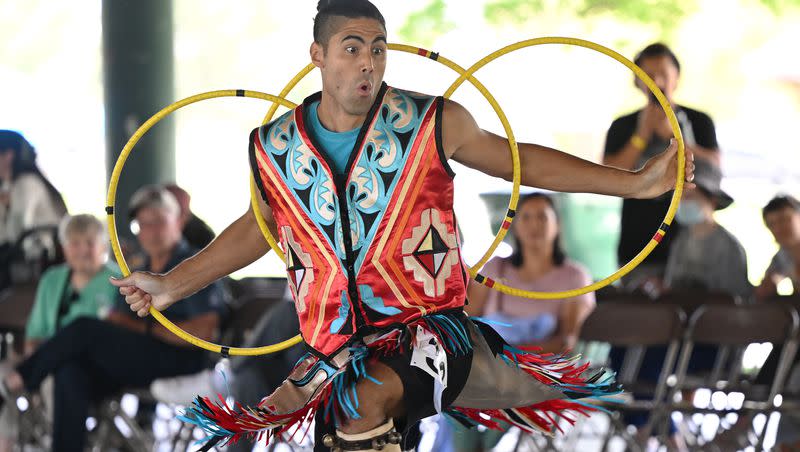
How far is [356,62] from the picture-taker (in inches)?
128

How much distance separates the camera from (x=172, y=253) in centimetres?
612

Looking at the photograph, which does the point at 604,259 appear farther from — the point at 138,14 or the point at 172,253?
the point at 172,253

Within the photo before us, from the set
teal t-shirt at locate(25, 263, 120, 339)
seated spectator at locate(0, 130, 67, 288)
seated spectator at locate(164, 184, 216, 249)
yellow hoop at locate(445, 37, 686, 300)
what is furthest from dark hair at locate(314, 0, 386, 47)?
seated spectator at locate(0, 130, 67, 288)

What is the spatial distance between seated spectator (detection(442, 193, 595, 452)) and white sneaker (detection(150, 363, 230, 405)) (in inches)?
43.9

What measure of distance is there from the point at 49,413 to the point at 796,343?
359 centimetres

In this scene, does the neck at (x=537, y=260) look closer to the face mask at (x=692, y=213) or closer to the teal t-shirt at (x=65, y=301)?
the face mask at (x=692, y=213)

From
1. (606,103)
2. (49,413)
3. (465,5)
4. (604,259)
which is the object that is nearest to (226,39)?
(465,5)

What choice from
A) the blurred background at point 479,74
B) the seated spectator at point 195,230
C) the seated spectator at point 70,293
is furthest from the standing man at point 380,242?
the blurred background at point 479,74

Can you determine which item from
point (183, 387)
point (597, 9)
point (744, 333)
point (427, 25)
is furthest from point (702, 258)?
point (427, 25)

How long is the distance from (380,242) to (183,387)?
2796 millimetres

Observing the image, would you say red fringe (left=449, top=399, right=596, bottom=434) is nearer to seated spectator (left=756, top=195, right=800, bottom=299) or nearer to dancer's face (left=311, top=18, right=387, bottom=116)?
dancer's face (left=311, top=18, right=387, bottom=116)

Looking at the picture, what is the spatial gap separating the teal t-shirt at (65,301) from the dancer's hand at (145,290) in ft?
8.77

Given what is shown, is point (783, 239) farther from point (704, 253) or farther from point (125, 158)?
point (125, 158)

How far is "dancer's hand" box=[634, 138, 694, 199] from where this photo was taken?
3.50 m
